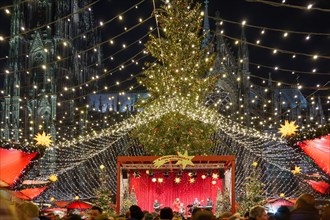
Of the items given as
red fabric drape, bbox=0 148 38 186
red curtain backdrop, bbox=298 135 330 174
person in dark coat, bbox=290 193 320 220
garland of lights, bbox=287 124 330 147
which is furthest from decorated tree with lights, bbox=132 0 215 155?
person in dark coat, bbox=290 193 320 220

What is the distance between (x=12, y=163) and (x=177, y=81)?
1042cm

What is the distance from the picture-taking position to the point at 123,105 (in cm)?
5744

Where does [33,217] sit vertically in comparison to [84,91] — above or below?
below

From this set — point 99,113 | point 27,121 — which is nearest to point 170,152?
point 99,113

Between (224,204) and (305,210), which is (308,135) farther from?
(224,204)

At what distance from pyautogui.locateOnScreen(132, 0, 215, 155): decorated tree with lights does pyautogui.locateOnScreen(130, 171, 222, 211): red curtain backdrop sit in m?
2.00

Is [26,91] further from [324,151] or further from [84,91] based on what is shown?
[324,151]

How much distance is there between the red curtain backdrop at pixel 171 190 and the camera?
21688mm

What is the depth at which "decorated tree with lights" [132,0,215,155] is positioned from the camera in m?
19.7

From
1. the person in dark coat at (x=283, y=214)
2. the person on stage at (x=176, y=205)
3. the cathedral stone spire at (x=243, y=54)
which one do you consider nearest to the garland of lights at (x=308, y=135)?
the person in dark coat at (x=283, y=214)

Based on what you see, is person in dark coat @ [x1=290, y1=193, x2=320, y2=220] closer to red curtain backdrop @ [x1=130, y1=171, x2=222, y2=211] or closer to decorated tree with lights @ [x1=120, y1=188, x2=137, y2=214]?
decorated tree with lights @ [x1=120, y1=188, x2=137, y2=214]

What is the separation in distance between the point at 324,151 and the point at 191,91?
35.8 ft

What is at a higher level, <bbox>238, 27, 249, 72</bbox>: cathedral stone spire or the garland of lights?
<bbox>238, 27, 249, 72</bbox>: cathedral stone spire

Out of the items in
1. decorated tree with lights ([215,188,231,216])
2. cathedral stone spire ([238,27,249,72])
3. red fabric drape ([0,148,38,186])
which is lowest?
decorated tree with lights ([215,188,231,216])
